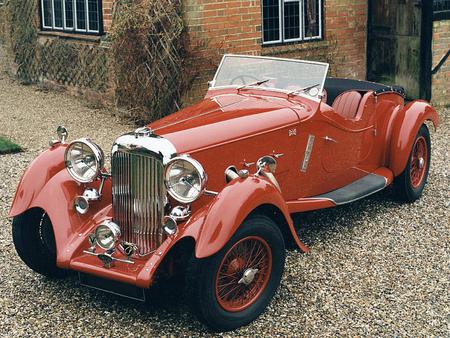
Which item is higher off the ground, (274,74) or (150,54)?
(150,54)

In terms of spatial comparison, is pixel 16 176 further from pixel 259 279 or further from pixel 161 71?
pixel 259 279

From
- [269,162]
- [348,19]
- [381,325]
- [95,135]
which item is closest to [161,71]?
[95,135]

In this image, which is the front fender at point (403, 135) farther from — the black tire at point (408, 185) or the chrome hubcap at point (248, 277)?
the chrome hubcap at point (248, 277)

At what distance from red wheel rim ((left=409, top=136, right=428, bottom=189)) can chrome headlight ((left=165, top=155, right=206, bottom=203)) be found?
9.95 ft

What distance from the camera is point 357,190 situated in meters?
6.03

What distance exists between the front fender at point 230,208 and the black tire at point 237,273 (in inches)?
3.5

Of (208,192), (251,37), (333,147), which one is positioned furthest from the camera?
(251,37)

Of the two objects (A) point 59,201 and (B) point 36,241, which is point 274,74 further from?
(B) point 36,241

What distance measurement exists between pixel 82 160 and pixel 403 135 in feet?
9.73

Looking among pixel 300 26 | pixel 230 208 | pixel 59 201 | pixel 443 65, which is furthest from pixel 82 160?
pixel 443 65

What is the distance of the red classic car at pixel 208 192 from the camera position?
4.34 metres

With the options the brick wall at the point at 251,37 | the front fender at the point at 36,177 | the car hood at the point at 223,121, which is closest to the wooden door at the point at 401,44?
the brick wall at the point at 251,37

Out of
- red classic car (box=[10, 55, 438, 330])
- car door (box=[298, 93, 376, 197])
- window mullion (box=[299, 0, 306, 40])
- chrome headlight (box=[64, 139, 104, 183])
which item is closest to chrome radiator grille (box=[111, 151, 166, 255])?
red classic car (box=[10, 55, 438, 330])

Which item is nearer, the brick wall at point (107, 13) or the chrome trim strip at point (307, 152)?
the chrome trim strip at point (307, 152)
